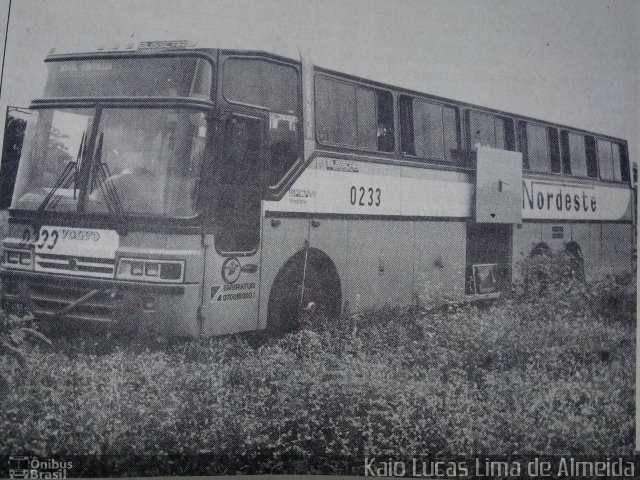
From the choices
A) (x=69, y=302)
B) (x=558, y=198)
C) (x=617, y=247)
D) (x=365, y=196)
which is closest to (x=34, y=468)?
(x=69, y=302)

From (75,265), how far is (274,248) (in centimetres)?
140

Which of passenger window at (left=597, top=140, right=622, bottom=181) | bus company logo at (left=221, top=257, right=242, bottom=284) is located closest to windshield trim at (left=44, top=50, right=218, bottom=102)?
bus company logo at (left=221, top=257, right=242, bottom=284)

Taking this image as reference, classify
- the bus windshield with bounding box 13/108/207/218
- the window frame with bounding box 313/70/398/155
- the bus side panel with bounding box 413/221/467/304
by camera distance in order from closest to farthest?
the bus windshield with bounding box 13/108/207/218
the window frame with bounding box 313/70/398/155
the bus side panel with bounding box 413/221/467/304

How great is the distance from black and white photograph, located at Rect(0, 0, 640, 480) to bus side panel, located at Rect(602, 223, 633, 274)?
0.02 m

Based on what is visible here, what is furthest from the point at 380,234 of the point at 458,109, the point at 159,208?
the point at 159,208

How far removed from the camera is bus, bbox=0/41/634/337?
4086 mm

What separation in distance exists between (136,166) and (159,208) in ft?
1.08

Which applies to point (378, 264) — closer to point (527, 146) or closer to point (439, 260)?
point (439, 260)

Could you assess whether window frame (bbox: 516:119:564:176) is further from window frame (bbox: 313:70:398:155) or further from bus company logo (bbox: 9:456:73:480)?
bus company logo (bbox: 9:456:73:480)

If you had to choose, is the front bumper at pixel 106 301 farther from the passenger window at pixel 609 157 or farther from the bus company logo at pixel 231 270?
the passenger window at pixel 609 157

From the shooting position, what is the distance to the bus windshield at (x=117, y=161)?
4027 millimetres

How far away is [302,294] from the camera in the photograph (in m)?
4.50

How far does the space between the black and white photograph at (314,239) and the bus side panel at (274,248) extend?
0.06ft

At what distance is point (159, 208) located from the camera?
404 cm
